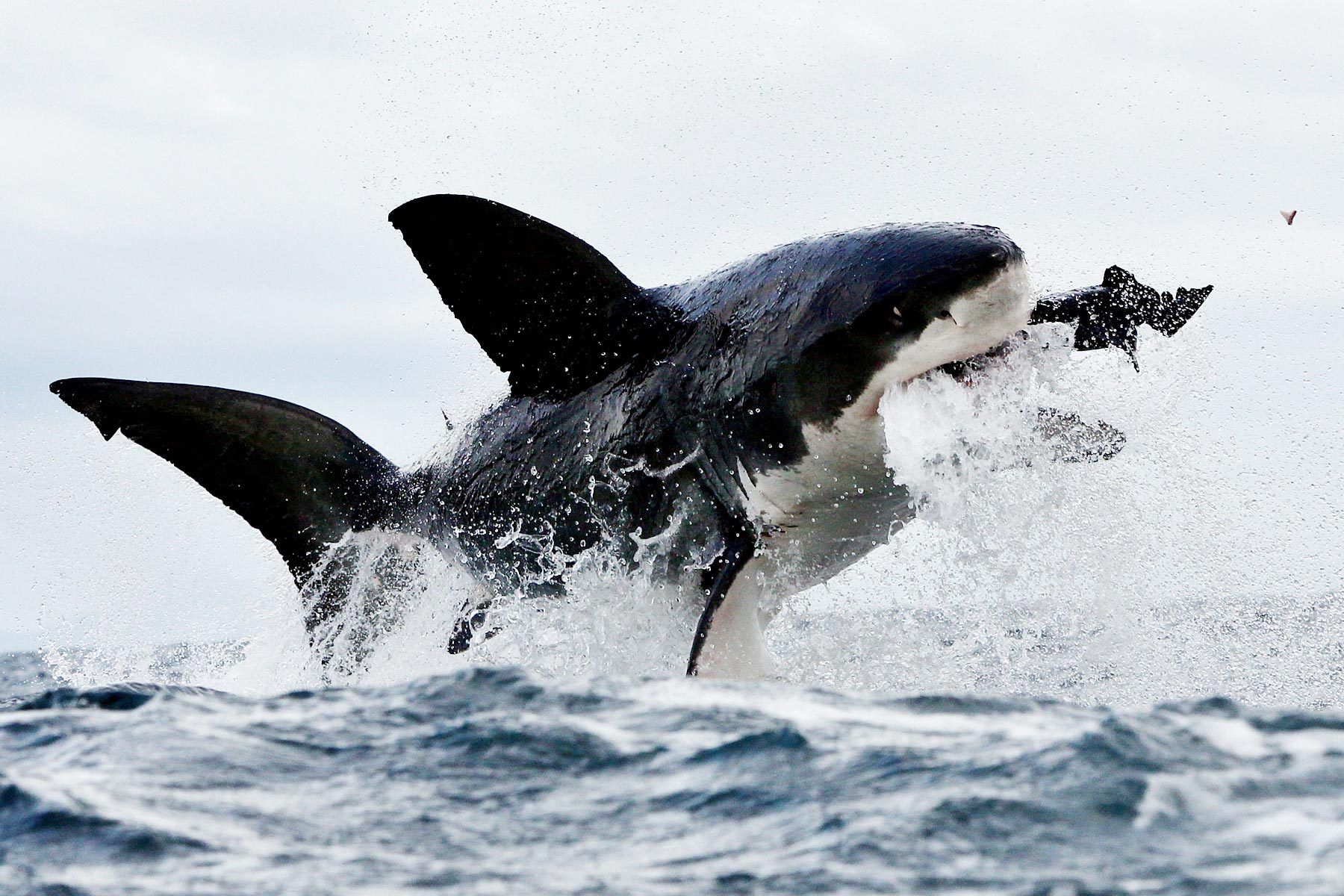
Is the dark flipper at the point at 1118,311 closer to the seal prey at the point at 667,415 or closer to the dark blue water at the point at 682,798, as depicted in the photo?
the seal prey at the point at 667,415

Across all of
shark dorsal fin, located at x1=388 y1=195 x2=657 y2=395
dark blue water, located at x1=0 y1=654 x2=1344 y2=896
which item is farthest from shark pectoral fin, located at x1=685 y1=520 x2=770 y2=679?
dark blue water, located at x1=0 y1=654 x2=1344 y2=896

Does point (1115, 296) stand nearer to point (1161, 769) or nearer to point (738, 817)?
point (1161, 769)

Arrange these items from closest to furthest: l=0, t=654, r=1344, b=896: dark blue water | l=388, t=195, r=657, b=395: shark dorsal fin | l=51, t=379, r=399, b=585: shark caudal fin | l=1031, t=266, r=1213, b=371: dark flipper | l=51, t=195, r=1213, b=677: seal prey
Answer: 1. l=0, t=654, r=1344, b=896: dark blue water
2. l=51, t=195, r=1213, b=677: seal prey
3. l=1031, t=266, r=1213, b=371: dark flipper
4. l=388, t=195, r=657, b=395: shark dorsal fin
5. l=51, t=379, r=399, b=585: shark caudal fin

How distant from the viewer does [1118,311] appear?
24.5 feet

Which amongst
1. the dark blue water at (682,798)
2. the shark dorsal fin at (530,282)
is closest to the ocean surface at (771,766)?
the dark blue water at (682,798)

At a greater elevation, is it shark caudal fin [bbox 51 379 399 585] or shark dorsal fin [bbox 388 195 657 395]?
shark dorsal fin [bbox 388 195 657 395]

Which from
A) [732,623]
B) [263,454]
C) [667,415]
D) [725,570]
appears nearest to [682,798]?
[732,623]

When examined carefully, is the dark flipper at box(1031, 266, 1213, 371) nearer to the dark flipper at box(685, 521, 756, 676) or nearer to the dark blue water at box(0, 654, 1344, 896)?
the dark flipper at box(685, 521, 756, 676)

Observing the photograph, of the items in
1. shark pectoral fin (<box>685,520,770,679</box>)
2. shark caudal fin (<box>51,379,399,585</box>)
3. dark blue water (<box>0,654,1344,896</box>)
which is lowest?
dark blue water (<box>0,654,1344,896</box>)

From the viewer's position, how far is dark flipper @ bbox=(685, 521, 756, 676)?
736 centimetres

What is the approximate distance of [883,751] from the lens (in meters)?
4.72

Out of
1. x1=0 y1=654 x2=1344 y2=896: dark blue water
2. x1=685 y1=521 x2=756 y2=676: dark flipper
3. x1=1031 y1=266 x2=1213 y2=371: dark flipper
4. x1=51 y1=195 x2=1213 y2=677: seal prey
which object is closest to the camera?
x1=0 y1=654 x2=1344 y2=896: dark blue water

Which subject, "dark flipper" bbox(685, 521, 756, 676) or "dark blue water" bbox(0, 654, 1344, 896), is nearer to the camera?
"dark blue water" bbox(0, 654, 1344, 896)

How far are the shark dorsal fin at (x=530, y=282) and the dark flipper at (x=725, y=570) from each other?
1.27 metres
